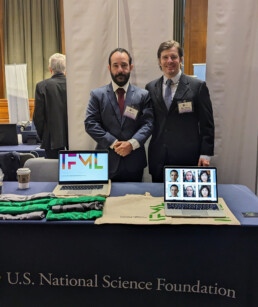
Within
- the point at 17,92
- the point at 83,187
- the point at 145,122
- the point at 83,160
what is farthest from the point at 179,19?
the point at 83,187

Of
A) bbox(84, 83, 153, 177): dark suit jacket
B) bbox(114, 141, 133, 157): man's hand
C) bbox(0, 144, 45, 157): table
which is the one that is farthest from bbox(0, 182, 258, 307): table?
bbox(0, 144, 45, 157): table

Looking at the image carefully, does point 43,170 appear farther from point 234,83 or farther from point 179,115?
point 234,83

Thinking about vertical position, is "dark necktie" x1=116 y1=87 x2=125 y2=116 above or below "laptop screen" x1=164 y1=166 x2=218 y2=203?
above

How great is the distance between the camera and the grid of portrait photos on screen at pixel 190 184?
5.81 ft

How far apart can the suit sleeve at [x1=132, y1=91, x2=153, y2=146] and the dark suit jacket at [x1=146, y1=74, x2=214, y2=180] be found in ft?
0.14

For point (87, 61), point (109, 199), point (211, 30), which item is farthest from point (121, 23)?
point (109, 199)

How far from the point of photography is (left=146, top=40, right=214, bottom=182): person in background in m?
2.22

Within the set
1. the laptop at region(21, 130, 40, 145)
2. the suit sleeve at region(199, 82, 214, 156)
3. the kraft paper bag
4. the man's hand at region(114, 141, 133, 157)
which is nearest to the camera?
the kraft paper bag

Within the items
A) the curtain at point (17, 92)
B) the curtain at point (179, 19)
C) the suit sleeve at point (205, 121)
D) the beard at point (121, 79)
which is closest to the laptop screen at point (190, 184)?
the suit sleeve at point (205, 121)

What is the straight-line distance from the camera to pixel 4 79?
8156 millimetres

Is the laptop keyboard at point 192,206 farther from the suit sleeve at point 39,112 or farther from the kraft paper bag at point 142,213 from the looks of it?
the suit sleeve at point 39,112

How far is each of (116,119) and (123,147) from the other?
219 millimetres

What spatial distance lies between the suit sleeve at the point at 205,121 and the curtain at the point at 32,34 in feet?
21.0

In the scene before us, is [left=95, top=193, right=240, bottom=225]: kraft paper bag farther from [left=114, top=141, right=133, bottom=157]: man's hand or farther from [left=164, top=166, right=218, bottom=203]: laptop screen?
[left=114, top=141, right=133, bottom=157]: man's hand
